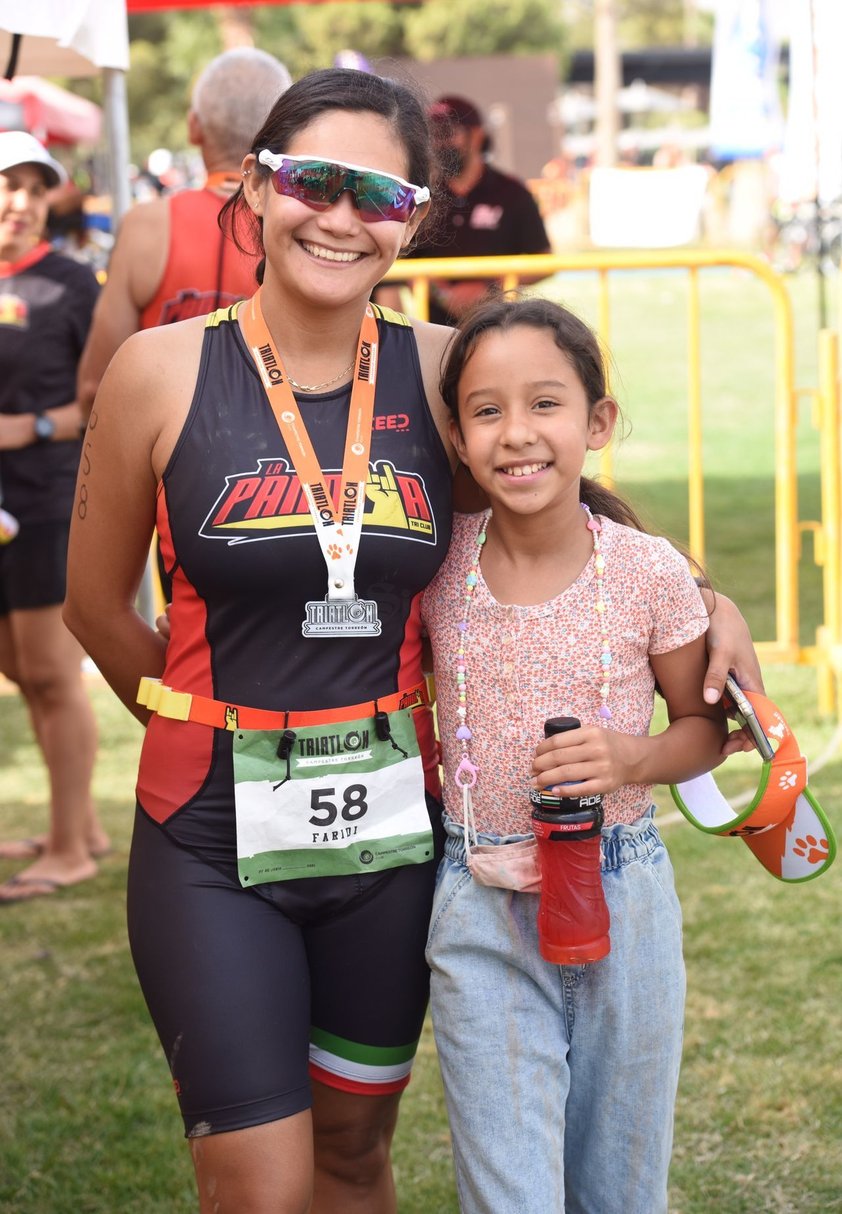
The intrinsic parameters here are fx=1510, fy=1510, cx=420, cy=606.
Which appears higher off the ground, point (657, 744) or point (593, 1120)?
point (657, 744)

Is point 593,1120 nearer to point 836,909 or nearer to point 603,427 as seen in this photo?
point 603,427

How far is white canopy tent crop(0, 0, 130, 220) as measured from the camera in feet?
11.0

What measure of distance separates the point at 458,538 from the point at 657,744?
45 centimetres

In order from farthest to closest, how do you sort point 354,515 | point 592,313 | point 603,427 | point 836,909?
point 592,313 → point 836,909 → point 603,427 → point 354,515

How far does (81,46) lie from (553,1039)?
2756 millimetres

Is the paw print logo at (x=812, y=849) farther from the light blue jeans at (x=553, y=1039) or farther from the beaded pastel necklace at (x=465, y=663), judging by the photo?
the beaded pastel necklace at (x=465, y=663)

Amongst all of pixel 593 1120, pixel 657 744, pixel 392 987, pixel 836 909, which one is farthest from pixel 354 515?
pixel 836 909

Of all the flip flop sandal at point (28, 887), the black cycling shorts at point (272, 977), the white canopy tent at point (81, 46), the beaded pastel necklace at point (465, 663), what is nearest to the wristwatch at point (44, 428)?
the white canopy tent at point (81, 46)

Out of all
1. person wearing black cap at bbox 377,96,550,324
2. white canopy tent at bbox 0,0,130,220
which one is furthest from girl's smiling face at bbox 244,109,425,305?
person wearing black cap at bbox 377,96,550,324

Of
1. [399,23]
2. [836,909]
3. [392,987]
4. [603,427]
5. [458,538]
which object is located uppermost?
[399,23]

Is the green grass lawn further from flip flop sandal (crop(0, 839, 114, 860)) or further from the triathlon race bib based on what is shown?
the triathlon race bib

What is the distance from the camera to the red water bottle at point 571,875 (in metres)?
2.11

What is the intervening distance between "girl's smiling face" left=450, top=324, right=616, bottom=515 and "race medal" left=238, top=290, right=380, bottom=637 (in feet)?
0.54

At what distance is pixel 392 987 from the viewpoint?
233 cm
